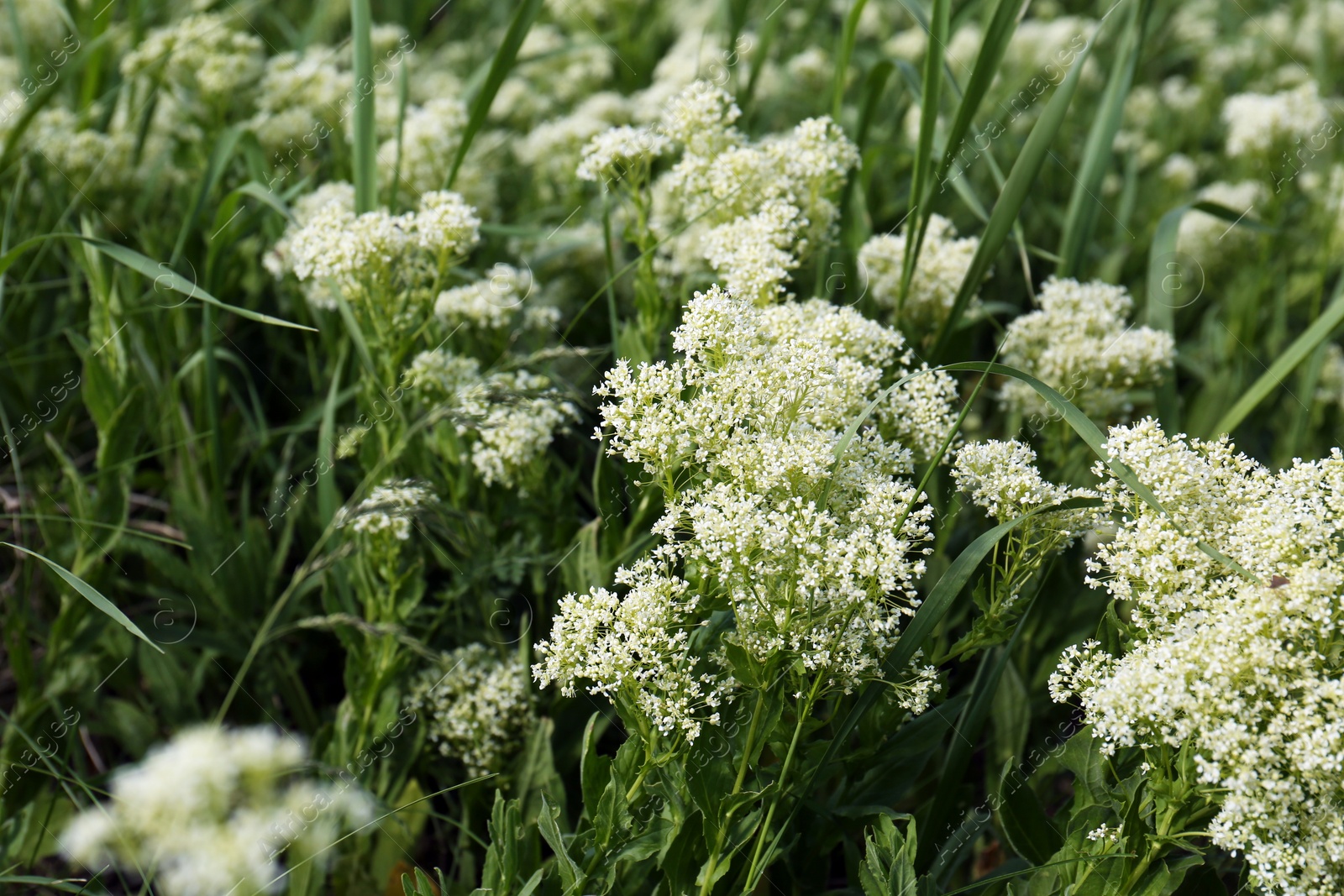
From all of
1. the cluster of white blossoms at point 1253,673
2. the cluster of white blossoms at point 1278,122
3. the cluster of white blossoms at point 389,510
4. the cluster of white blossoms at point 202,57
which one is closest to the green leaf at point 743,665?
the cluster of white blossoms at point 1253,673

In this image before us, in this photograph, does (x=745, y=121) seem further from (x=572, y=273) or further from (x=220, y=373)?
(x=220, y=373)

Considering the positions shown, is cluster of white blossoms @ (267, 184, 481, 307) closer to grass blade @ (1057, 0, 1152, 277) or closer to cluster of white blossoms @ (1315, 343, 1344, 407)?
grass blade @ (1057, 0, 1152, 277)

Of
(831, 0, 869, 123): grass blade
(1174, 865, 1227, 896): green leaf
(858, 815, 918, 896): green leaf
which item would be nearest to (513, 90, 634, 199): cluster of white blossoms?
(831, 0, 869, 123): grass blade

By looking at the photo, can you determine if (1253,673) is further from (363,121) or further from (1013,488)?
(363,121)

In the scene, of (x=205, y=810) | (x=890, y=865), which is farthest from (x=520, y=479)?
(x=205, y=810)

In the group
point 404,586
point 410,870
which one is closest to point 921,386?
point 404,586

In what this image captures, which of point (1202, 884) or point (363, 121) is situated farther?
point (363, 121)

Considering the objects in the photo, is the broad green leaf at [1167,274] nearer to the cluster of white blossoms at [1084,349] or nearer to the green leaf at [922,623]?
the cluster of white blossoms at [1084,349]
